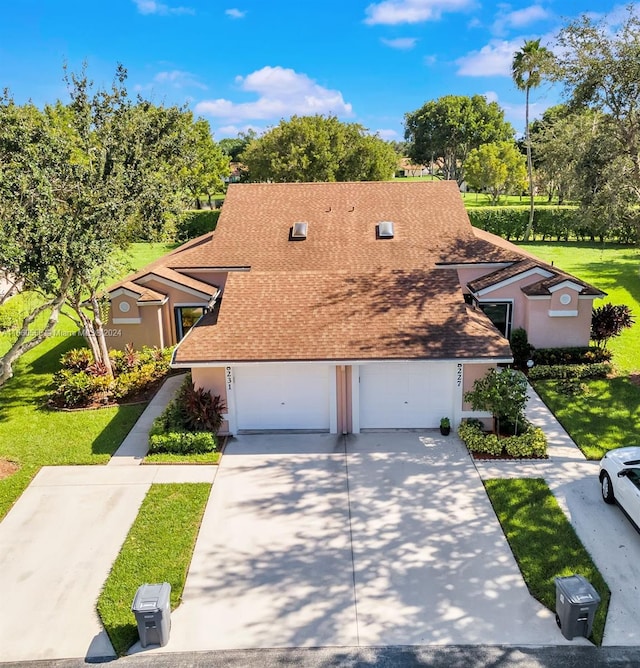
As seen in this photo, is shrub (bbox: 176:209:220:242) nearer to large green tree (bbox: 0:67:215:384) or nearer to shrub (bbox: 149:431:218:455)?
large green tree (bbox: 0:67:215:384)

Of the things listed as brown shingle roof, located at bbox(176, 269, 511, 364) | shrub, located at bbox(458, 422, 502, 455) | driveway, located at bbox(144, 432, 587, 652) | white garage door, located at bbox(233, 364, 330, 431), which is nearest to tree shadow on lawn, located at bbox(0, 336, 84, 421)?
brown shingle roof, located at bbox(176, 269, 511, 364)

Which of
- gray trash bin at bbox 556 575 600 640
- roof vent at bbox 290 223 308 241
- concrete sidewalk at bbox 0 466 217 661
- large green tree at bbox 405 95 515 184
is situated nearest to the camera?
gray trash bin at bbox 556 575 600 640

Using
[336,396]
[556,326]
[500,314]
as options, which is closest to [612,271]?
[556,326]

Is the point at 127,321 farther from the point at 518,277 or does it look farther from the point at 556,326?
the point at 556,326

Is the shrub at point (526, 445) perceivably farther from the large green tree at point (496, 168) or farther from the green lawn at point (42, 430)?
the large green tree at point (496, 168)

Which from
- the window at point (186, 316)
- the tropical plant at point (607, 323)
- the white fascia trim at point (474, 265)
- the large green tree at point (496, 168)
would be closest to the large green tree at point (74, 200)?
the window at point (186, 316)

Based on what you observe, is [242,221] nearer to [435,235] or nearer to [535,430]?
[435,235]

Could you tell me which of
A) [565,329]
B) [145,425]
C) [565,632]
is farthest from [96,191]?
[565,329]
